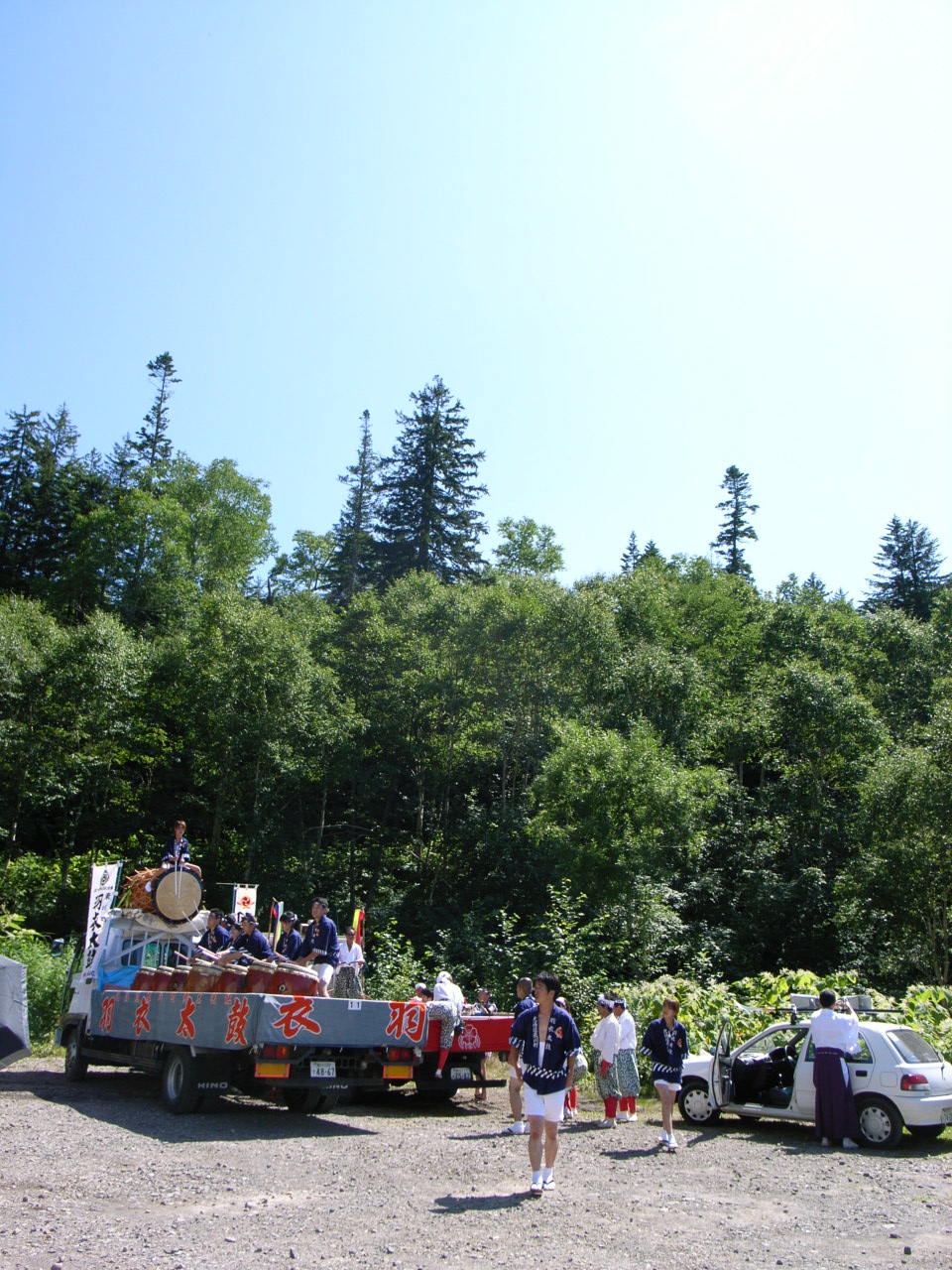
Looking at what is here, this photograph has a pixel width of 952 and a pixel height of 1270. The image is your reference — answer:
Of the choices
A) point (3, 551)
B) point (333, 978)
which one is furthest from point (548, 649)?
point (3, 551)

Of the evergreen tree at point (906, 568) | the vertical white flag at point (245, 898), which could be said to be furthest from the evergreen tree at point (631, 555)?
the vertical white flag at point (245, 898)

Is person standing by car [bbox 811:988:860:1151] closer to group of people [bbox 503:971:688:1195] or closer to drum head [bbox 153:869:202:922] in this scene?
group of people [bbox 503:971:688:1195]

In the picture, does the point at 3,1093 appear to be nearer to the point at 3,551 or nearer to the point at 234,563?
the point at 234,563

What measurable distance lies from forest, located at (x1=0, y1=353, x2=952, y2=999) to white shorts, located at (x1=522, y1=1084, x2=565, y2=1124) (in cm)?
1699

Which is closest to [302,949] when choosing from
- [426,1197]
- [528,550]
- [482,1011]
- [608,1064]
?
[482,1011]

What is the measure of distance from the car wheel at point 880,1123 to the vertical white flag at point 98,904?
10.1m

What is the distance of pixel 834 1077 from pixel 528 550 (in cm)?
3887

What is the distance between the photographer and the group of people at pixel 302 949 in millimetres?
11828

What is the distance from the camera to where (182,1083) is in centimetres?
1088

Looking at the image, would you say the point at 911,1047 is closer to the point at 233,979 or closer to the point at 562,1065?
the point at 562,1065

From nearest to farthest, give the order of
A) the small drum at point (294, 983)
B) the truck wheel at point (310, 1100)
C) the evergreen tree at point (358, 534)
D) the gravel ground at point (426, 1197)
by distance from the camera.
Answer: the gravel ground at point (426, 1197) → the small drum at point (294, 983) → the truck wheel at point (310, 1100) → the evergreen tree at point (358, 534)

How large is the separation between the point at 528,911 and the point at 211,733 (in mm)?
12425

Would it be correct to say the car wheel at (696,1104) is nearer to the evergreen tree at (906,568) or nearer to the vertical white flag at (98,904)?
the vertical white flag at (98,904)

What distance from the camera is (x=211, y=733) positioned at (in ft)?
113
